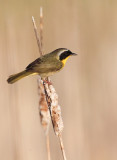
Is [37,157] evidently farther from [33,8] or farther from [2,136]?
[33,8]

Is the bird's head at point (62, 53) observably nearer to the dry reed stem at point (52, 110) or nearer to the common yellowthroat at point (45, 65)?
the common yellowthroat at point (45, 65)

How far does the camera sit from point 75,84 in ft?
11.8

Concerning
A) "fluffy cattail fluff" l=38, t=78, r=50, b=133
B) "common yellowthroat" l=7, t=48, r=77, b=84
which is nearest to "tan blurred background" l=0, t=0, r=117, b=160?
"common yellowthroat" l=7, t=48, r=77, b=84

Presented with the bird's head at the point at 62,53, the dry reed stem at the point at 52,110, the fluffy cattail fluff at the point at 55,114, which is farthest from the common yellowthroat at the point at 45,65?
the fluffy cattail fluff at the point at 55,114

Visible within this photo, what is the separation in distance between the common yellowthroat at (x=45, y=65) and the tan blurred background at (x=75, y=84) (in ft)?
1.31

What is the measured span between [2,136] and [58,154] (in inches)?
21.7

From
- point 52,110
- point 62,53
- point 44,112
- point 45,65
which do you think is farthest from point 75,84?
point 52,110

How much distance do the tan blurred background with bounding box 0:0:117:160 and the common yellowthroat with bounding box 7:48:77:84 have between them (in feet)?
1.31

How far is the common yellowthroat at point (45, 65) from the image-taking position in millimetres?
2697

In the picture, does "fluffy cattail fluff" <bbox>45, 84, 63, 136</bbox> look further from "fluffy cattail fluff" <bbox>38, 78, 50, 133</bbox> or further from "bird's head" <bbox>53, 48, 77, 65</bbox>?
"bird's head" <bbox>53, 48, 77, 65</bbox>

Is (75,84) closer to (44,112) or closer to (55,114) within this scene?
(44,112)

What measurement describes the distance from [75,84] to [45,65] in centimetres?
82

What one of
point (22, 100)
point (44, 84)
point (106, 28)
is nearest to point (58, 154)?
point (22, 100)

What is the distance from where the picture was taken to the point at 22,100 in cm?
365
